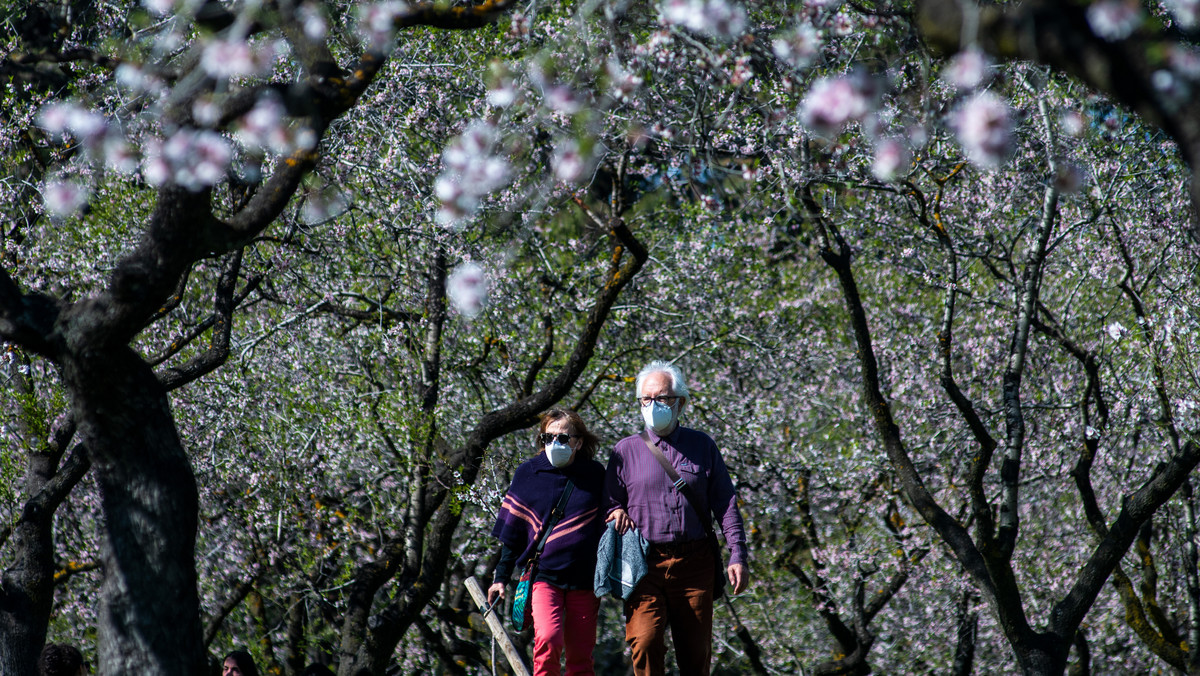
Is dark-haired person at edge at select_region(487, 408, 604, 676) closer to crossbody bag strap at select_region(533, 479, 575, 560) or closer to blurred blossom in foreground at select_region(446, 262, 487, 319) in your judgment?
crossbody bag strap at select_region(533, 479, 575, 560)

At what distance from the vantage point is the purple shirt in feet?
14.8

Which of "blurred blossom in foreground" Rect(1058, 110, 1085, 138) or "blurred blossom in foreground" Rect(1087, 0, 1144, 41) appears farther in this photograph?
"blurred blossom in foreground" Rect(1058, 110, 1085, 138)

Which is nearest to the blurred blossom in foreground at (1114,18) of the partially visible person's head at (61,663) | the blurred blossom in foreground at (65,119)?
the blurred blossom in foreground at (65,119)

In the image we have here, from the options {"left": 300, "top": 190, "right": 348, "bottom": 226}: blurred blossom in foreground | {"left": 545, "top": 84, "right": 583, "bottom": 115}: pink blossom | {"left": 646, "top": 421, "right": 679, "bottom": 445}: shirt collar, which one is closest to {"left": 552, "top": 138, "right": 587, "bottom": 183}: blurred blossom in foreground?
{"left": 545, "top": 84, "right": 583, "bottom": 115}: pink blossom

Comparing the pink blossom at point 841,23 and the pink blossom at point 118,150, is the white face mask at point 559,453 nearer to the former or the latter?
the pink blossom at point 118,150

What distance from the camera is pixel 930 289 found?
10414mm

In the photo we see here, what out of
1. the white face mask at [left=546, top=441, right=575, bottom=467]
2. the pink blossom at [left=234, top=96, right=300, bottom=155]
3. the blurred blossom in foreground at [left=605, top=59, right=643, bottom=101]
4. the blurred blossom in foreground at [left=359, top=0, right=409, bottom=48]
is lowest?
the white face mask at [left=546, top=441, right=575, bottom=467]

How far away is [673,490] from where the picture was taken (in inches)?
179

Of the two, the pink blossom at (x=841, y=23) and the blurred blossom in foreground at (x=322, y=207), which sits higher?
the blurred blossom in foreground at (x=322, y=207)

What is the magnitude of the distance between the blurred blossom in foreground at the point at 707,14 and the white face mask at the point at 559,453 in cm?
193

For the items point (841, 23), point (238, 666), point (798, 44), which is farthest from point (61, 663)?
point (841, 23)

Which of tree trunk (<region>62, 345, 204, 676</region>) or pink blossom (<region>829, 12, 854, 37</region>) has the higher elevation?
pink blossom (<region>829, 12, 854, 37</region>)

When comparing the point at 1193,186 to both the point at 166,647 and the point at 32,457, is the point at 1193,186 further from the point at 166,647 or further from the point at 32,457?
the point at 32,457

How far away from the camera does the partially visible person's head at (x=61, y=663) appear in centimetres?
552
